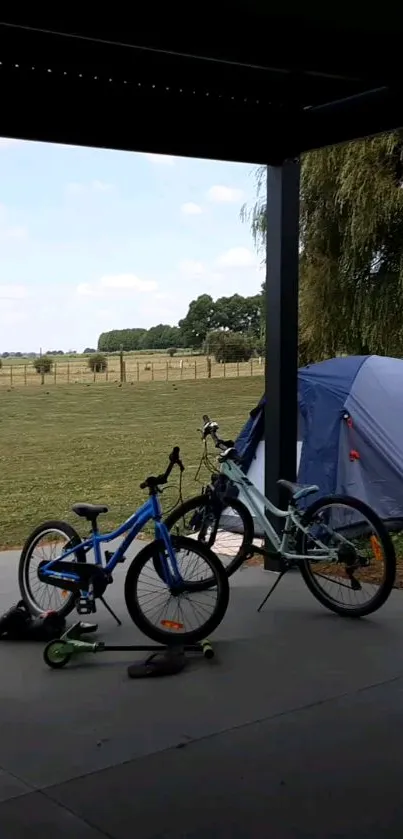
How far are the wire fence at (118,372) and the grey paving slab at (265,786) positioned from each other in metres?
17.4

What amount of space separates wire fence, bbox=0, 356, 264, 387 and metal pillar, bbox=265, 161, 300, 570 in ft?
49.6

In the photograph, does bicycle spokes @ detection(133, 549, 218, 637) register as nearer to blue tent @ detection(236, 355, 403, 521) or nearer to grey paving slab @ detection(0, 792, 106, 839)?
grey paving slab @ detection(0, 792, 106, 839)

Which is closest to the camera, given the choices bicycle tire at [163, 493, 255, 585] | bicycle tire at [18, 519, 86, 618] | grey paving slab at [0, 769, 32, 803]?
grey paving slab at [0, 769, 32, 803]

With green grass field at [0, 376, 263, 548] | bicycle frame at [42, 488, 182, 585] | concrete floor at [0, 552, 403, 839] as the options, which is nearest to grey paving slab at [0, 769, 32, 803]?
concrete floor at [0, 552, 403, 839]

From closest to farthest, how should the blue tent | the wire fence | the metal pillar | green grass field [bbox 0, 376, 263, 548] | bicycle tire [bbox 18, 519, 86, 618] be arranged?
1. bicycle tire [bbox 18, 519, 86, 618]
2. the metal pillar
3. the blue tent
4. green grass field [bbox 0, 376, 263, 548]
5. the wire fence

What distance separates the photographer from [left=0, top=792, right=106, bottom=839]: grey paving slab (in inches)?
86.1

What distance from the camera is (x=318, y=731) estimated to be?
2863 millimetres

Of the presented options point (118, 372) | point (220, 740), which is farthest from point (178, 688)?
point (118, 372)

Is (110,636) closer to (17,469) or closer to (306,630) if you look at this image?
(306,630)

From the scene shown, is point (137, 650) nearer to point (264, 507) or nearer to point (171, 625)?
point (171, 625)

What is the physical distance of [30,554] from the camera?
4.20m

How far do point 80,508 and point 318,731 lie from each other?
1.60 m

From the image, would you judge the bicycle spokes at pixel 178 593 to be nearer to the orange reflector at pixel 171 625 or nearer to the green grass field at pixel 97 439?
the orange reflector at pixel 171 625

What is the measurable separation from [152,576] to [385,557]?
117 cm
